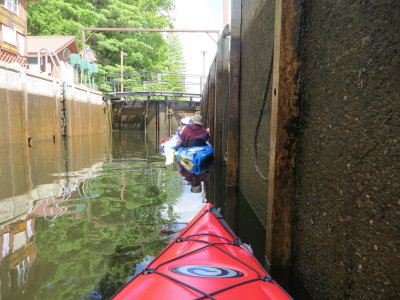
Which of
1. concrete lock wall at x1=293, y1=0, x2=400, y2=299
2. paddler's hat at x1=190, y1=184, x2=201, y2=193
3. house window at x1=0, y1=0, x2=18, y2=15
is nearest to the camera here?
concrete lock wall at x1=293, y1=0, x2=400, y2=299

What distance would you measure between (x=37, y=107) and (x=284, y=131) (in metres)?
11.1

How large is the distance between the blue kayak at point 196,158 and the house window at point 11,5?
11733mm

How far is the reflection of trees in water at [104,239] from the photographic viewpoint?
238cm

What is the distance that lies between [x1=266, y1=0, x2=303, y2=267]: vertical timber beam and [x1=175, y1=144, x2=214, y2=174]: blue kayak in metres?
5.09

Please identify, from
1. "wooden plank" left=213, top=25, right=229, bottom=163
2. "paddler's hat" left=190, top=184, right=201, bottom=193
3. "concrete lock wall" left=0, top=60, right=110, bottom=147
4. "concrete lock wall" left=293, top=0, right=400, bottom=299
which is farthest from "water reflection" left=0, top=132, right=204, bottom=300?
"concrete lock wall" left=0, top=60, right=110, bottom=147

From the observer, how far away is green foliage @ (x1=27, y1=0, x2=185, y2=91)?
2456 centimetres

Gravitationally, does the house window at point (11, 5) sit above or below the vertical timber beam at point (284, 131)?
above

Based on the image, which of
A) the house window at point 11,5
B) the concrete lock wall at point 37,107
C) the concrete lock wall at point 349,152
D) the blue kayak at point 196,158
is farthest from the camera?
the house window at point 11,5

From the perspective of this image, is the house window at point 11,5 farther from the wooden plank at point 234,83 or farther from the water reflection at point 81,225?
the wooden plank at point 234,83

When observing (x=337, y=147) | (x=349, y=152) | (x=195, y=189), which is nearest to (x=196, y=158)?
(x=195, y=189)

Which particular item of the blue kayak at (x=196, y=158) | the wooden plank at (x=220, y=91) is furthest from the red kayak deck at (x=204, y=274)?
the blue kayak at (x=196, y=158)

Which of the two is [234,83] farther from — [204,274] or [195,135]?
[204,274]

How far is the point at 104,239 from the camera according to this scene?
320 centimetres

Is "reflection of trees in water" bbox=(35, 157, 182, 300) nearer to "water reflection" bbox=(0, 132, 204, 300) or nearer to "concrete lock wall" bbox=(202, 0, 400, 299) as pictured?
"water reflection" bbox=(0, 132, 204, 300)
